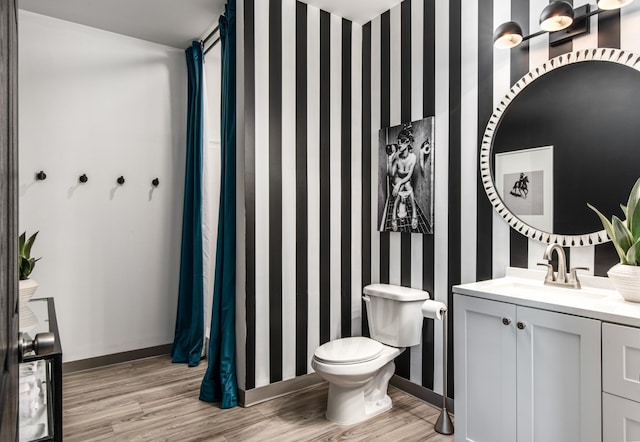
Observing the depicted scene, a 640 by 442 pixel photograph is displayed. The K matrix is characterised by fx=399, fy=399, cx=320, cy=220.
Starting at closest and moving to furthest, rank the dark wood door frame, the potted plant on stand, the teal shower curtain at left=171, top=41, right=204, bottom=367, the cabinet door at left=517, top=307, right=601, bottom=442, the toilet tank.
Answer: the dark wood door frame, the cabinet door at left=517, top=307, right=601, bottom=442, the potted plant on stand, the toilet tank, the teal shower curtain at left=171, top=41, right=204, bottom=367

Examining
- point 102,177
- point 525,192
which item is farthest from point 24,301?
point 525,192

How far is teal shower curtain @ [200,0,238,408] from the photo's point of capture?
2.56 meters

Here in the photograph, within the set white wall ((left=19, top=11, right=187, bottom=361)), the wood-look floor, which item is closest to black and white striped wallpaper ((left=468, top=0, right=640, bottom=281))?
the wood-look floor

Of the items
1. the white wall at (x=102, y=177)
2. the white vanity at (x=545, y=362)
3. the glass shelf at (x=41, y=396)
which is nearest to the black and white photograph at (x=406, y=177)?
the white vanity at (x=545, y=362)

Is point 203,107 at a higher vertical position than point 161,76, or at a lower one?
lower

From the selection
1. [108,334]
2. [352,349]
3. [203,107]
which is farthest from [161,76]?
[352,349]

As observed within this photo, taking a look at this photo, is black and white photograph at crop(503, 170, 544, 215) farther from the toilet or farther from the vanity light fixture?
the toilet

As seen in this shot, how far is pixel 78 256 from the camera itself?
307cm

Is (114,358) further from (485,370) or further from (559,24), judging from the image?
(559,24)

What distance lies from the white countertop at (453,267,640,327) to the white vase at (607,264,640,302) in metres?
0.03

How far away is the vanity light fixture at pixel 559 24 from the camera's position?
1.75m

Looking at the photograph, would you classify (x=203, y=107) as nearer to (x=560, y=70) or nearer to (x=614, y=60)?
(x=560, y=70)

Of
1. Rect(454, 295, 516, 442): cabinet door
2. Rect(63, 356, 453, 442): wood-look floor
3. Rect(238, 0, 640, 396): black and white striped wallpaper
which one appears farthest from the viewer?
Rect(238, 0, 640, 396): black and white striped wallpaper

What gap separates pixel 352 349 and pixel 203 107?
2.25 m
